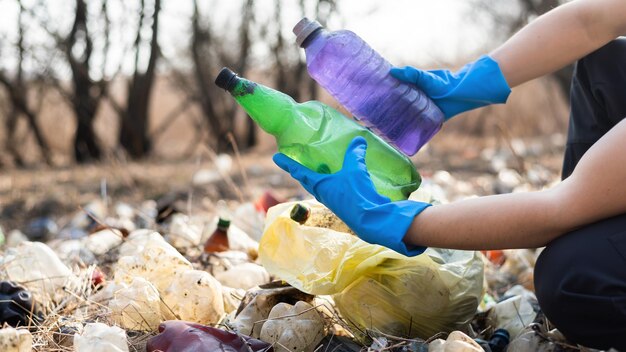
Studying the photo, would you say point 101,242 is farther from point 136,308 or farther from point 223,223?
point 136,308

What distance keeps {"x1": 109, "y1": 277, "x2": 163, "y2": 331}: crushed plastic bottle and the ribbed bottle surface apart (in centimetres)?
70

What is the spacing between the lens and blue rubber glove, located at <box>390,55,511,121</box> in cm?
199

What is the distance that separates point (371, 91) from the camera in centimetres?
197

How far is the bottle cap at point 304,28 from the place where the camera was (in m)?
1.87

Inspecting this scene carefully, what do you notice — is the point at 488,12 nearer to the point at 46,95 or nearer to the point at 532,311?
the point at 46,95

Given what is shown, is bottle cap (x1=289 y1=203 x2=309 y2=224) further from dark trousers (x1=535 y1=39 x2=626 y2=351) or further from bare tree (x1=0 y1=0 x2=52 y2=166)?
bare tree (x1=0 y1=0 x2=52 y2=166)

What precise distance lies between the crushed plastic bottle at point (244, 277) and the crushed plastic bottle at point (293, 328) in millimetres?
408

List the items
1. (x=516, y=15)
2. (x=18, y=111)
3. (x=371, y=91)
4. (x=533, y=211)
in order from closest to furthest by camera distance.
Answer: (x=533, y=211) → (x=371, y=91) → (x=18, y=111) → (x=516, y=15)

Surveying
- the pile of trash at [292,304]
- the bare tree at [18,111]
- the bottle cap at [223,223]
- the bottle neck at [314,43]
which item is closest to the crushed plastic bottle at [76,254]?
the pile of trash at [292,304]

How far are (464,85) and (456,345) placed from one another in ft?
2.52

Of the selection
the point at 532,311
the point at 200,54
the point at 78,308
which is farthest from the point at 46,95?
the point at 532,311

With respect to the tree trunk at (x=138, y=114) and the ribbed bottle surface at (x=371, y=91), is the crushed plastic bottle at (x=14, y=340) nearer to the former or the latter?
the ribbed bottle surface at (x=371, y=91)

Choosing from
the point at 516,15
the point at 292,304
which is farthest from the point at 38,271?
the point at 516,15

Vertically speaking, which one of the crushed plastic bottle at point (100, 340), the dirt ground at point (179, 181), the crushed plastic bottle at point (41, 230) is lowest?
the dirt ground at point (179, 181)
